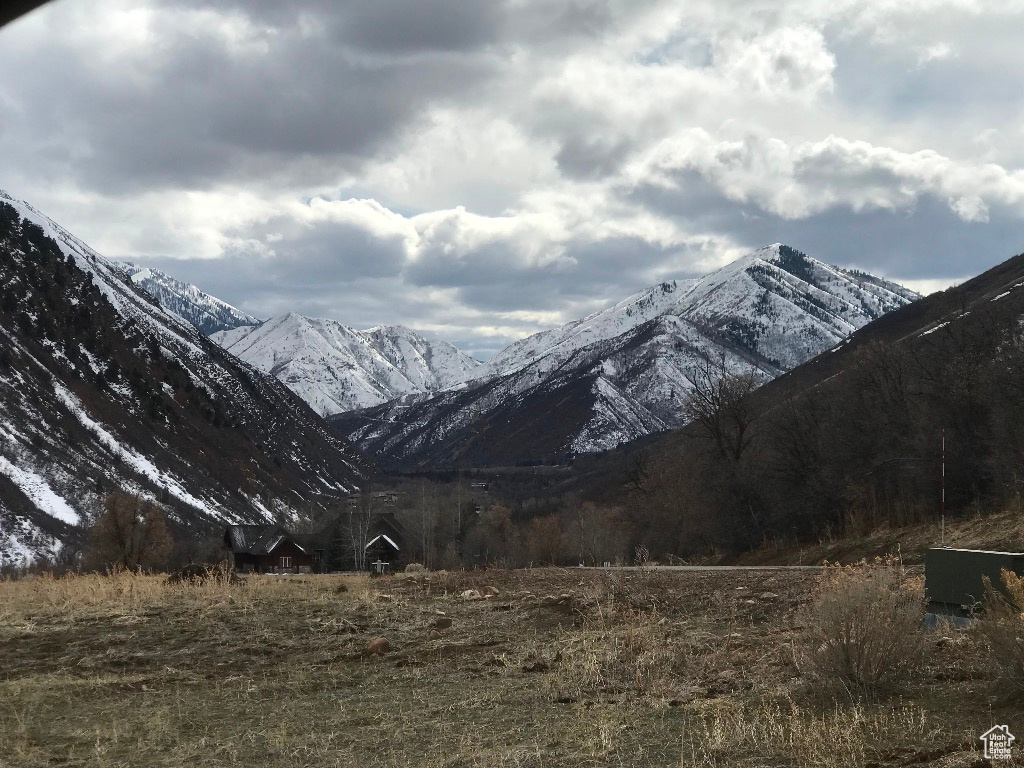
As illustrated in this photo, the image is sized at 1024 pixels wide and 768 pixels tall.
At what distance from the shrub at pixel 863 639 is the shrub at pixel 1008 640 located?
2.95 ft

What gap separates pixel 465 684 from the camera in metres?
12.9

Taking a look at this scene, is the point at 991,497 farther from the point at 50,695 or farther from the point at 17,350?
the point at 17,350

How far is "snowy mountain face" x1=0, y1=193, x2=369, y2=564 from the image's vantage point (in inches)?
4562

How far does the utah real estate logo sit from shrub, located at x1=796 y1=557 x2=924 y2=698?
1962 mm

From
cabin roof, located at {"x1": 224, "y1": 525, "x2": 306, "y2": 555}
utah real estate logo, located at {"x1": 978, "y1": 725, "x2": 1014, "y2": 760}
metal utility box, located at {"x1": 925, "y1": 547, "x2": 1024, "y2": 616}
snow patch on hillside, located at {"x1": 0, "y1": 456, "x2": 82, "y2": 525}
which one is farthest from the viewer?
snow patch on hillside, located at {"x1": 0, "y1": 456, "x2": 82, "y2": 525}

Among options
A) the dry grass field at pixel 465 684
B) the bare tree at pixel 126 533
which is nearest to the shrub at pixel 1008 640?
the dry grass field at pixel 465 684

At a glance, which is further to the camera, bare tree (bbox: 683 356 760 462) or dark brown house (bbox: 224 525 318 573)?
dark brown house (bbox: 224 525 318 573)

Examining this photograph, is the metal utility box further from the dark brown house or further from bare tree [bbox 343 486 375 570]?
the dark brown house

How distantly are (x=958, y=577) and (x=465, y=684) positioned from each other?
6544 millimetres

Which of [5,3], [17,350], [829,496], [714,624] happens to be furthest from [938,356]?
[17,350]

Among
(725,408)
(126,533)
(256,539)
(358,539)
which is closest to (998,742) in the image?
(126,533)

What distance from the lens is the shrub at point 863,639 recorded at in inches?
392

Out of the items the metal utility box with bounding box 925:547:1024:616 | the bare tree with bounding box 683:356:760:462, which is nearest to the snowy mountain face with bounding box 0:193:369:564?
the bare tree with bounding box 683:356:760:462

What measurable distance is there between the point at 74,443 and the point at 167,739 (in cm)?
13450
